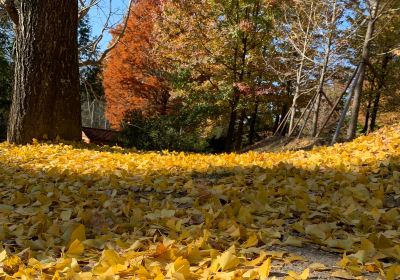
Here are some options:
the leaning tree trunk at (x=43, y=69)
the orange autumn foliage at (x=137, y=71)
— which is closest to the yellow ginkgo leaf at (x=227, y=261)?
the leaning tree trunk at (x=43, y=69)

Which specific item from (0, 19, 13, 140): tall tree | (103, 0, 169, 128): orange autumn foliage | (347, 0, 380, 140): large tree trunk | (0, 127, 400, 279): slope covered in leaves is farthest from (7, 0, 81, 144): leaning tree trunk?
(0, 19, 13, 140): tall tree

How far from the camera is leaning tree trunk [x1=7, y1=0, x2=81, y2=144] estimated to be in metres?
5.60

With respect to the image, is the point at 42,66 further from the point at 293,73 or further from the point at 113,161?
the point at 293,73

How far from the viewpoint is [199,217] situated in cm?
216

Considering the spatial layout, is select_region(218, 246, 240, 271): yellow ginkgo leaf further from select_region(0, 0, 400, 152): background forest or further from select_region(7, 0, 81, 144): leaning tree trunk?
select_region(0, 0, 400, 152): background forest

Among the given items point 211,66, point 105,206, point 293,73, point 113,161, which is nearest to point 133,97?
point 211,66

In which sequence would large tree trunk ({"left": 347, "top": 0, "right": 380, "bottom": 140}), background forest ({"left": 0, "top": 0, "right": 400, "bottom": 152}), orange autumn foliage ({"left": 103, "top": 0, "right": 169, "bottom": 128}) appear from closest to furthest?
large tree trunk ({"left": 347, "top": 0, "right": 380, "bottom": 140}), background forest ({"left": 0, "top": 0, "right": 400, "bottom": 152}), orange autumn foliage ({"left": 103, "top": 0, "right": 169, "bottom": 128})

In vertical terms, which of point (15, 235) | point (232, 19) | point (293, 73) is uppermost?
point (232, 19)

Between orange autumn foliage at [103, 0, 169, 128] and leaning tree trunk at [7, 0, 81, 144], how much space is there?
949 cm

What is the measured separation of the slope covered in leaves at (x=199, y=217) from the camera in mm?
1394

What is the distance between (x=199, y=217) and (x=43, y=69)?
4368mm

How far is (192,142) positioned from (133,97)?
21.5 ft

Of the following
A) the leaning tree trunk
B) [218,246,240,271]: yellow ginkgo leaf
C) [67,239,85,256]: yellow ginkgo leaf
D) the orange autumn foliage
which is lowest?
[67,239,85,256]: yellow ginkgo leaf

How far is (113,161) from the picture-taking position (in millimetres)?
4320
